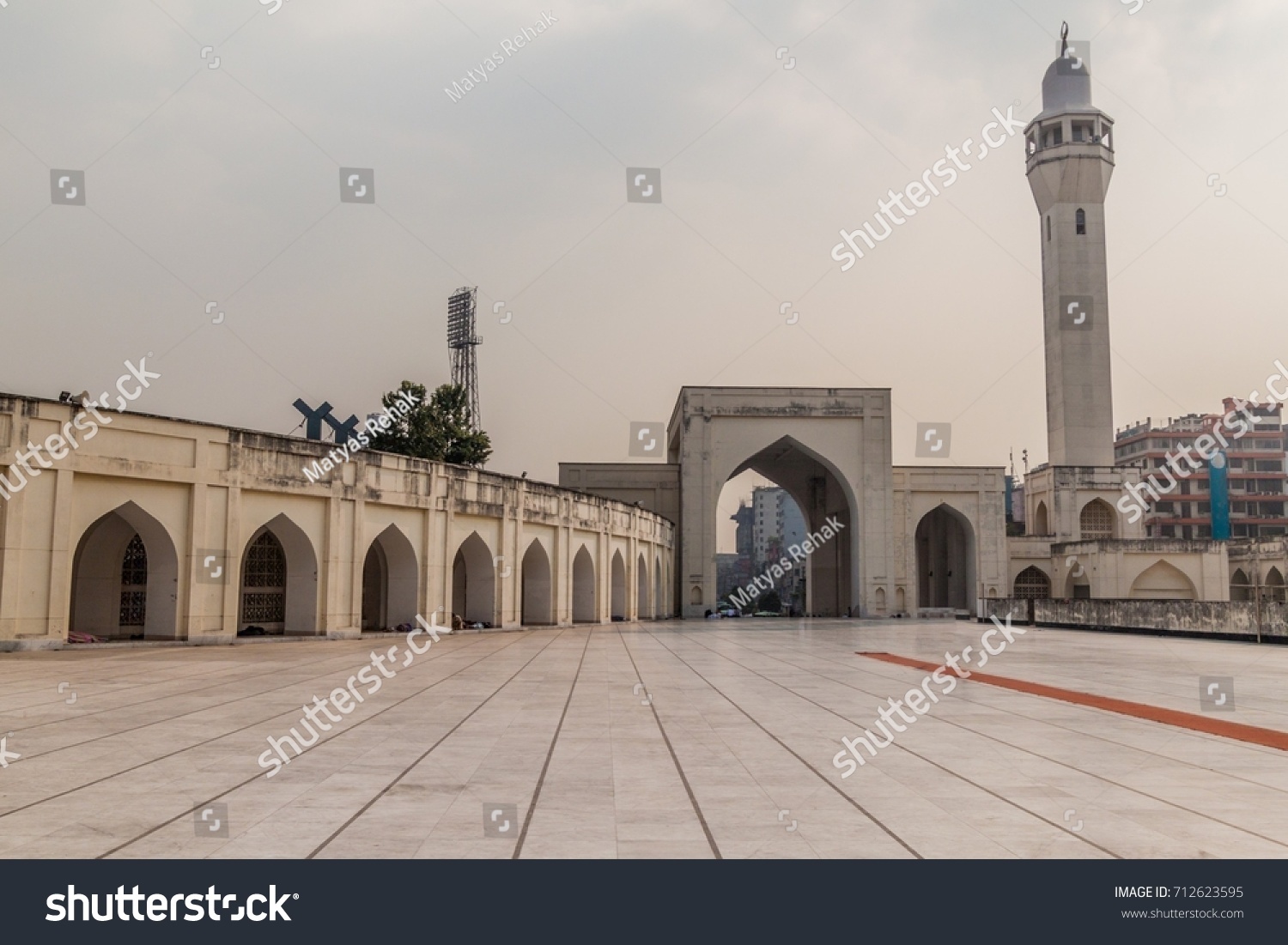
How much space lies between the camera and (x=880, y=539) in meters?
50.0

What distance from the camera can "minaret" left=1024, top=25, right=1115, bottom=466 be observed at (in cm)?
5494

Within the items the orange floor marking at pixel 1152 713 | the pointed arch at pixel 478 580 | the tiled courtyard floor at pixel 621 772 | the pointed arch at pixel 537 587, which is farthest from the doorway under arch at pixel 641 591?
the tiled courtyard floor at pixel 621 772

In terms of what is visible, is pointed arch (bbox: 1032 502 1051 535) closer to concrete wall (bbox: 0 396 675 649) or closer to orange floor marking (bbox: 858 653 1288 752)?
concrete wall (bbox: 0 396 675 649)

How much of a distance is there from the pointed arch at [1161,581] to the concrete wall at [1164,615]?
1751 centimetres

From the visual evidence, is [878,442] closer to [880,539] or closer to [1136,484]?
[880,539]

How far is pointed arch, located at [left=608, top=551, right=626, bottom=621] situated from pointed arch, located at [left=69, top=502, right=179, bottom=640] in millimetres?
20246

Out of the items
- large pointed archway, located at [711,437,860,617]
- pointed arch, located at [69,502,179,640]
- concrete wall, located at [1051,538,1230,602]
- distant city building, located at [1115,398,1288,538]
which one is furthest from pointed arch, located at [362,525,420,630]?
distant city building, located at [1115,398,1288,538]

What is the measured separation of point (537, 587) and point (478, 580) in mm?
4082

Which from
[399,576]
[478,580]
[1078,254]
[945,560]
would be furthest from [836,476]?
[399,576]

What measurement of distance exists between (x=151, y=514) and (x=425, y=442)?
28.9m

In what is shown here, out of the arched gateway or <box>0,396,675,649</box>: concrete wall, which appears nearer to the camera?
<box>0,396,675,649</box>: concrete wall

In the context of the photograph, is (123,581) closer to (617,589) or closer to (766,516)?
(617,589)

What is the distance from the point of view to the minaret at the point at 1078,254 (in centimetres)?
5494
